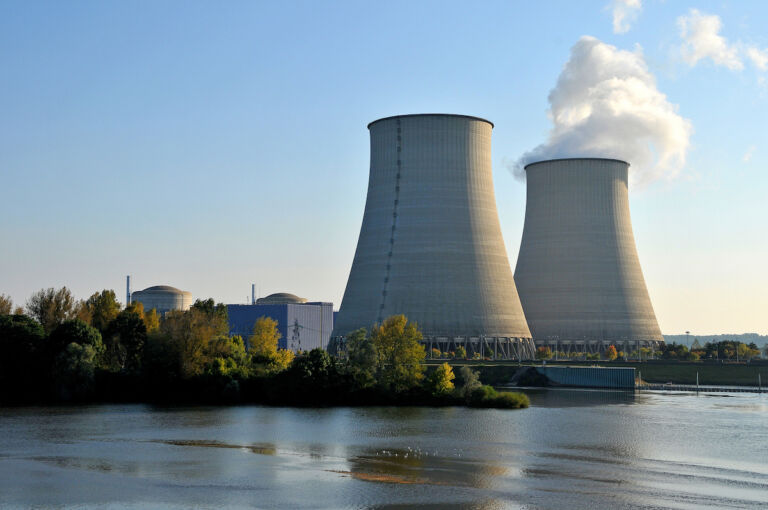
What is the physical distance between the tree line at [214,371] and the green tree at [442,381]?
0.05m

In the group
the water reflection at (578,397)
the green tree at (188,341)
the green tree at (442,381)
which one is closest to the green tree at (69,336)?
the green tree at (188,341)

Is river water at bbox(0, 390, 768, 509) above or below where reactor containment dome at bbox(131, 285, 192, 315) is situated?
below

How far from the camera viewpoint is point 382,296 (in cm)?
5509

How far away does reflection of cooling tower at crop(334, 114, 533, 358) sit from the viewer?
174 feet

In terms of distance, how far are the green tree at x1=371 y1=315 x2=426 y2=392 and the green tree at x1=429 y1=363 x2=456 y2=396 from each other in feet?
2.73

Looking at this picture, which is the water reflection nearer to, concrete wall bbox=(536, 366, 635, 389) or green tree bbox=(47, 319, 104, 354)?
concrete wall bbox=(536, 366, 635, 389)

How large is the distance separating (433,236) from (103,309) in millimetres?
23687

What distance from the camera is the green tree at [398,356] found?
46.2m

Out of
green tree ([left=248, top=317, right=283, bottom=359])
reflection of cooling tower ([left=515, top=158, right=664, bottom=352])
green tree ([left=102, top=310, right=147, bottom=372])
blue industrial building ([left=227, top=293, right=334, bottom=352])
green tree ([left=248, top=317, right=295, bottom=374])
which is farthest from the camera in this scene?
blue industrial building ([left=227, top=293, right=334, bottom=352])

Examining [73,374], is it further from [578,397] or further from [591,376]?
[591,376]

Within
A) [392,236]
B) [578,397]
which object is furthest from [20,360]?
[578,397]

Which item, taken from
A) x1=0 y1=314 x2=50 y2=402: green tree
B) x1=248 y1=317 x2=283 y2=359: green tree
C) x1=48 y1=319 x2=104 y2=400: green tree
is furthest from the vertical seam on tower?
x1=0 y1=314 x2=50 y2=402: green tree

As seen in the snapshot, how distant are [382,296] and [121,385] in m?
16.2

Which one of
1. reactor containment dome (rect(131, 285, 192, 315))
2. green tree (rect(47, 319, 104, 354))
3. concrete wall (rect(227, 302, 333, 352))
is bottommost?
green tree (rect(47, 319, 104, 354))
